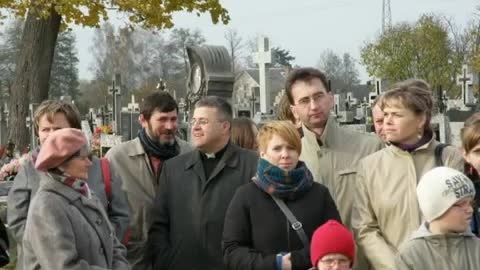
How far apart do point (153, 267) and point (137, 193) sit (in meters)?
0.49

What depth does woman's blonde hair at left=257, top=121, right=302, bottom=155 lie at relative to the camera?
156 inches

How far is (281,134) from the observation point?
3965mm

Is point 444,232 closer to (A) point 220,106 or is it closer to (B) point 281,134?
(B) point 281,134

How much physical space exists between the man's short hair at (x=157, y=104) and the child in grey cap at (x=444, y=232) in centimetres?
210

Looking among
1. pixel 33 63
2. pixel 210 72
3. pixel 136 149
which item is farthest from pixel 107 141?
pixel 136 149

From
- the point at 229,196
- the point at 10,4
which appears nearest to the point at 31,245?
the point at 229,196

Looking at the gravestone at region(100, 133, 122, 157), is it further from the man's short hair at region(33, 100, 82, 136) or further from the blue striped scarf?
the blue striped scarf

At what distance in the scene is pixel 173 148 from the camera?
512cm

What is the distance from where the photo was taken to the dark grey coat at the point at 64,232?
346 cm

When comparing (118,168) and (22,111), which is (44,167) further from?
(22,111)

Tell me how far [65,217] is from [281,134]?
118 cm

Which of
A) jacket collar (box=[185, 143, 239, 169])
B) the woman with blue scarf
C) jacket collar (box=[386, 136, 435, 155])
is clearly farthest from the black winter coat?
jacket collar (box=[185, 143, 239, 169])

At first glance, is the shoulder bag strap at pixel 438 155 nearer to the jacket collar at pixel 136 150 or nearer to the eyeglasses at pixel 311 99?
the eyeglasses at pixel 311 99

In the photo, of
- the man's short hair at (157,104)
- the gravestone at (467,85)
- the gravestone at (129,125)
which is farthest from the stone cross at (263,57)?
the man's short hair at (157,104)
